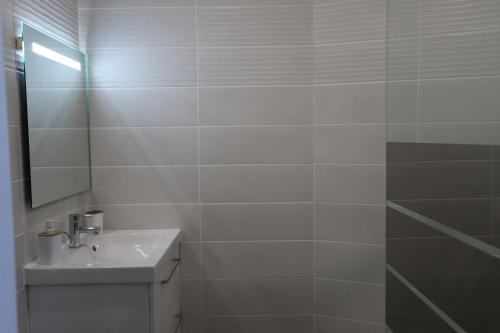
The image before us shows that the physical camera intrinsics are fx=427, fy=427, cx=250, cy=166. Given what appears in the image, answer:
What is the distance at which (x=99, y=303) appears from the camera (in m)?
1.77

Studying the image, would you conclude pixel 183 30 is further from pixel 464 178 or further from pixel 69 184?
pixel 464 178

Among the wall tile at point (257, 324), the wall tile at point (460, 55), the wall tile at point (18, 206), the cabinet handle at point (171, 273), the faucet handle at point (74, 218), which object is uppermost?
the wall tile at point (460, 55)

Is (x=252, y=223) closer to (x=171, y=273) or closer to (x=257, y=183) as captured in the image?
(x=257, y=183)

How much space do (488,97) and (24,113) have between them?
5.51ft

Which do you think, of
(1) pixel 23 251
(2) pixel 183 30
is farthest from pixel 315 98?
(1) pixel 23 251

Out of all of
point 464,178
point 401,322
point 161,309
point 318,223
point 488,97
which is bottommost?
point 161,309

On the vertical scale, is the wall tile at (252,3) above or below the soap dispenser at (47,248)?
above

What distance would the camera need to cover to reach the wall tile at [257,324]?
250cm

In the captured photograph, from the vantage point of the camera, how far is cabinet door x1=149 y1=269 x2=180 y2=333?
5.85ft

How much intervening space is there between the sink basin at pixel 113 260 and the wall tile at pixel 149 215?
0.05 meters

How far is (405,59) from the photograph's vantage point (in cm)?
134

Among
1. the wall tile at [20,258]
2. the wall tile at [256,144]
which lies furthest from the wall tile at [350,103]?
the wall tile at [20,258]

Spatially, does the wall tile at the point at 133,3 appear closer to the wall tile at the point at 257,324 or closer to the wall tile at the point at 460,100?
the wall tile at the point at 460,100

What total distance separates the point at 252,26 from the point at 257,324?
5.65ft
